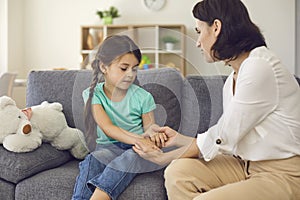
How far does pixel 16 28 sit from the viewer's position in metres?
5.87

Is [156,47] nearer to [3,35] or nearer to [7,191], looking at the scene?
[7,191]

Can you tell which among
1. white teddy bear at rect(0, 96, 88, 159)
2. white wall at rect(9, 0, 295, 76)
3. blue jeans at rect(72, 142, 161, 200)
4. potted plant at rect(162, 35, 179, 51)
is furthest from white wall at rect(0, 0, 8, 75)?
blue jeans at rect(72, 142, 161, 200)

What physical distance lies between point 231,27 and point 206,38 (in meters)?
0.09

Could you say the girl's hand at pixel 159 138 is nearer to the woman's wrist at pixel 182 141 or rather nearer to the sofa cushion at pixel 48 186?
the woman's wrist at pixel 182 141

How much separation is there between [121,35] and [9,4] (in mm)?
4508

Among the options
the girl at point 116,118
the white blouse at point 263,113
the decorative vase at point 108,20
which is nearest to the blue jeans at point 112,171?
the girl at point 116,118

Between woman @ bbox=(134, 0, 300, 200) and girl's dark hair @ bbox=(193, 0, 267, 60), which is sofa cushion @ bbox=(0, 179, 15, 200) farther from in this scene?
girl's dark hair @ bbox=(193, 0, 267, 60)

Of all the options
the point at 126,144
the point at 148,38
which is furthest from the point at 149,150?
the point at 148,38

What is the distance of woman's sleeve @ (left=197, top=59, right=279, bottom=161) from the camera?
4.48 ft

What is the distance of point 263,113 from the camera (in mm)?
1394

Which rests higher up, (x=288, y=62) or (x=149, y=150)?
(x=288, y=62)

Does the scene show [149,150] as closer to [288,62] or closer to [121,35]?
[121,35]

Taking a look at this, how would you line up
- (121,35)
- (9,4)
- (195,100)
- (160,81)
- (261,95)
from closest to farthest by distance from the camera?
(261,95), (121,35), (195,100), (160,81), (9,4)

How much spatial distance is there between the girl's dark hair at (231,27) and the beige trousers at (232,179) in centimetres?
37
